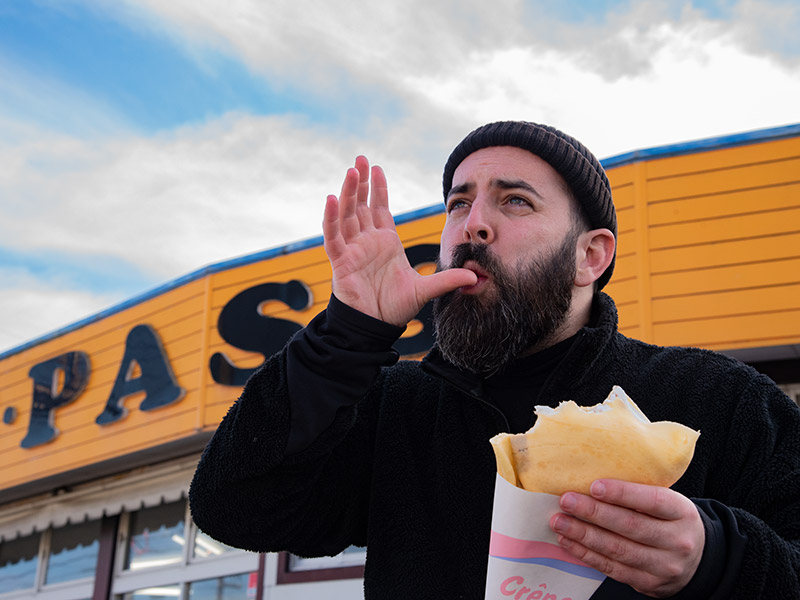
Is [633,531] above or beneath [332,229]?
beneath

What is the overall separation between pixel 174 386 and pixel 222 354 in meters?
0.65

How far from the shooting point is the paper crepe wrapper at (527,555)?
1331 mm

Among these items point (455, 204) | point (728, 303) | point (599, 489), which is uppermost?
point (728, 303)

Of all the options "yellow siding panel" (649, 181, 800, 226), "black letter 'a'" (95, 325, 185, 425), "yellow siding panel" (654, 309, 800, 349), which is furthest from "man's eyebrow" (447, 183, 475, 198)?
"black letter 'a'" (95, 325, 185, 425)

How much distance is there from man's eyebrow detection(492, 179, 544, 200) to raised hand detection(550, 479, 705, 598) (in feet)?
3.46

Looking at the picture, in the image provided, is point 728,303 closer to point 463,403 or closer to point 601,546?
point 463,403

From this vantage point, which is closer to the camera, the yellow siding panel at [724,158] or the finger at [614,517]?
the finger at [614,517]

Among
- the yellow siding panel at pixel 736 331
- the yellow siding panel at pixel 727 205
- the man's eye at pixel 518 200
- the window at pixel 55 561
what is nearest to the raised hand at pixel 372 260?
the man's eye at pixel 518 200

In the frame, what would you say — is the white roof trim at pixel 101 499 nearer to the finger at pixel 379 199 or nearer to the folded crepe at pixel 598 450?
the finger at pixel 379 199

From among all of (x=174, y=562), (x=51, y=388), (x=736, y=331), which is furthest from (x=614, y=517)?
(x=51, y=388)

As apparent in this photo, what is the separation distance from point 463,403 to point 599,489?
0.80 m

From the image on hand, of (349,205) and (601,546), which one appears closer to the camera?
(601,546)

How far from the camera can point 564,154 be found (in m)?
2.28

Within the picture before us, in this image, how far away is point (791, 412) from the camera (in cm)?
173
